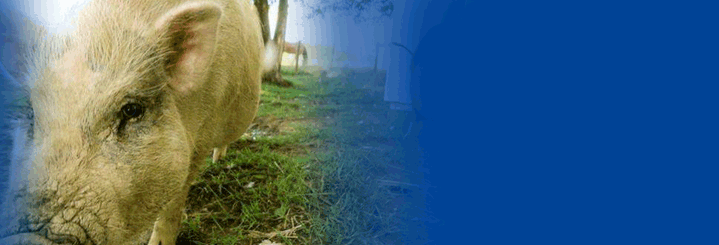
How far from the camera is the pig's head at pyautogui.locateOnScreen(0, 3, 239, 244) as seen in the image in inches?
37.3

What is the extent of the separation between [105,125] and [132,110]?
75 mm

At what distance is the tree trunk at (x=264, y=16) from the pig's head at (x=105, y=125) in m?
0.30

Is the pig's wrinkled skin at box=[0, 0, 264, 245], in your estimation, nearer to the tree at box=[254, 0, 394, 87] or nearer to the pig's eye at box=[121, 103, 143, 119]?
the pig's eye at box=[121, 103, 143, 119]

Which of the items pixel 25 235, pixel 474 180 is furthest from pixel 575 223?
pixel 25 235

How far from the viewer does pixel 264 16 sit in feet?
4.86

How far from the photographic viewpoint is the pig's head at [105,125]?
946 millimetres

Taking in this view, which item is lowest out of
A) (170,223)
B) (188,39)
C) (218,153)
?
(170,223)

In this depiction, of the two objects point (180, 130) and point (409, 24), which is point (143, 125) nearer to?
point (180, 130)

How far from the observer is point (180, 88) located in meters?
1.20

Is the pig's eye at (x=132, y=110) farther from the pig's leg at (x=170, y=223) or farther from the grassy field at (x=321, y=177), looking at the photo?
the grassy field at (x=321, y=177)

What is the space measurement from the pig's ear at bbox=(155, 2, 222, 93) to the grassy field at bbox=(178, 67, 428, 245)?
0.30 meters

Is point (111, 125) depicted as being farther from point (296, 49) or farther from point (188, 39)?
point (296, 49)

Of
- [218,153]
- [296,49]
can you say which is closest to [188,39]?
[296,49]

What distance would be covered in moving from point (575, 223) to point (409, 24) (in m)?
0.92
